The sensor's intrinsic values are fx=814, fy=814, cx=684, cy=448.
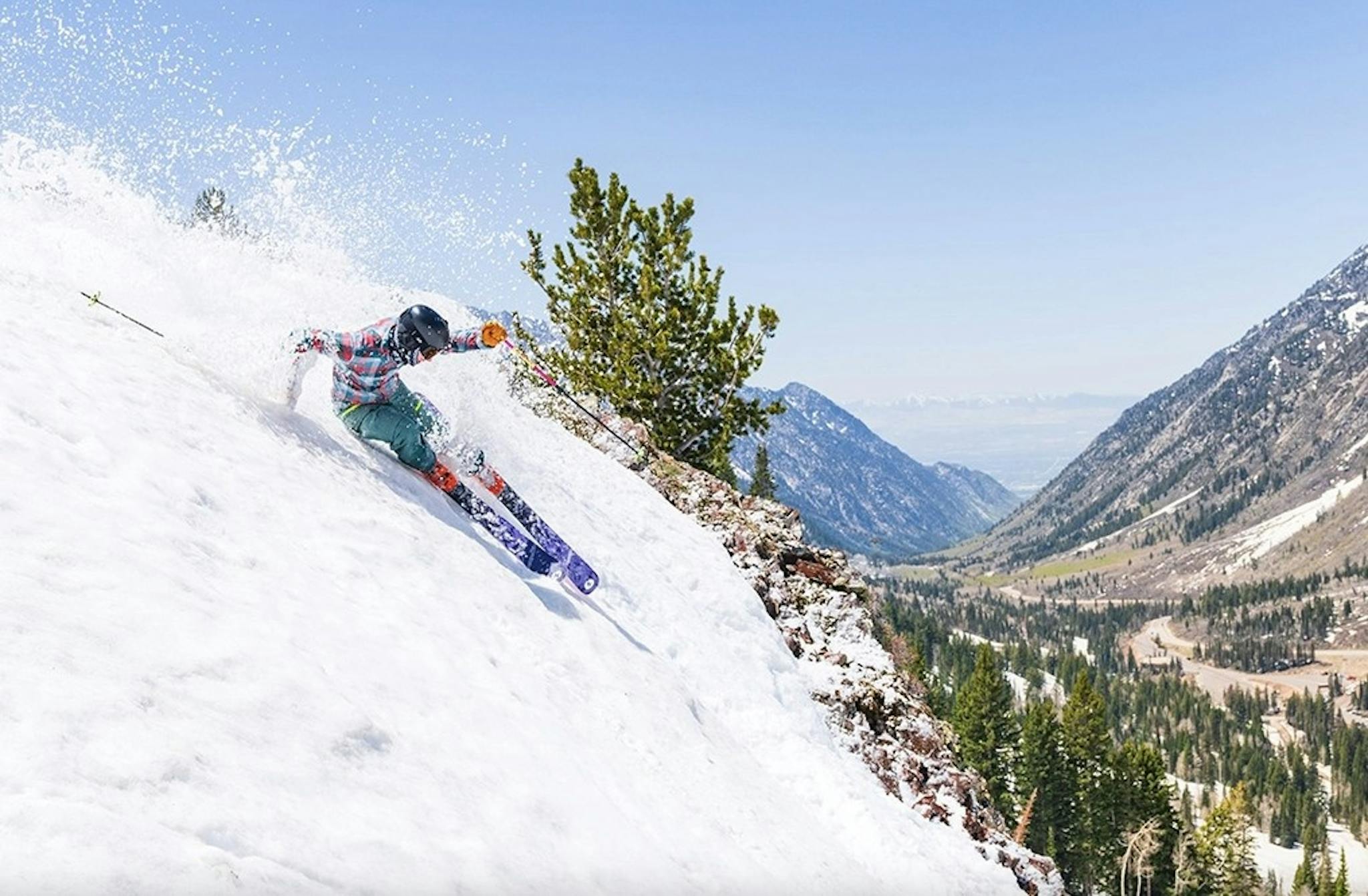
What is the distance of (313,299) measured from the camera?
1662cm

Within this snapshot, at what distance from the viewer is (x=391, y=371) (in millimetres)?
12391

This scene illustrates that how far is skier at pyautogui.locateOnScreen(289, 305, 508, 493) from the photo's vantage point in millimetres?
11883

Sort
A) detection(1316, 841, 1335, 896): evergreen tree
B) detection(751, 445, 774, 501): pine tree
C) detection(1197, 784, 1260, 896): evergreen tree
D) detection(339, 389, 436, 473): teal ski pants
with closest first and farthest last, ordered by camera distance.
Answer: detection(339, 389, 436, 473): teal ski pants → detection(1197, 784, 1260, 896): evergreen tree → detection(751, 445, 774, 501): pine tree → detection(1316, 841, 1335, 896): evergreen tree

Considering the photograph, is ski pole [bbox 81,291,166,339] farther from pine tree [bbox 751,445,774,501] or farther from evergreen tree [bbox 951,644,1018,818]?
evergreen tree [bbox 951,644,1018,818]

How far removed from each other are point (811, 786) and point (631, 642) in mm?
3648

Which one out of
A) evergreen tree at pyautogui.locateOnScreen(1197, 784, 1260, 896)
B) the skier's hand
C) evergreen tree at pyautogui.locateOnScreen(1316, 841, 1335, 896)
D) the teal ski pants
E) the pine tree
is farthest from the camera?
evergreen tree at pyautogui.locateOnScreen(1316, 841, 1335, 896)

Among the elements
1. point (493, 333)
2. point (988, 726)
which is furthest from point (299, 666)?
point (988, 726)

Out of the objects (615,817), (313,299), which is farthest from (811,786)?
(313,299)

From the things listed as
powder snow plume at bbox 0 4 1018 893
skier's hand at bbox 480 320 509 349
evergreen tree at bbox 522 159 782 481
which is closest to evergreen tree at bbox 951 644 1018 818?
evergreen tree at bbox 522 159 782 481

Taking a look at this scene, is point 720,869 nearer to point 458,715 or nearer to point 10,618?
point 458,715

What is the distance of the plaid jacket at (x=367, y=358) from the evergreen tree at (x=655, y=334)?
19.5 m

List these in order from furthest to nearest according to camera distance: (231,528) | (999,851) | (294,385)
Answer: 1. (999,851)
2. (294,385)
3. (231,528)

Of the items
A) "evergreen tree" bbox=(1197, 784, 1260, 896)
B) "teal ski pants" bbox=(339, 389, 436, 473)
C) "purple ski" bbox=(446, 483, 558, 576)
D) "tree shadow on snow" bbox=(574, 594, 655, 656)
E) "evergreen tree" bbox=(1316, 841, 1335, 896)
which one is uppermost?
"teal ski pants" bbox=(339, 389, 436, 473)

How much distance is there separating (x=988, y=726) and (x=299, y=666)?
93155 mm
